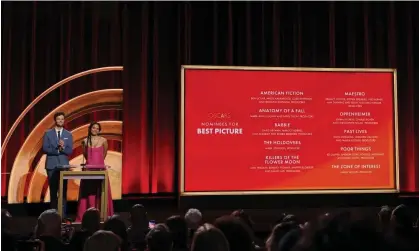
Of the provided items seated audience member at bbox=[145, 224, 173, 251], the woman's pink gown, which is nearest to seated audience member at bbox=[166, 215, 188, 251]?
seated audience member at bbox=[145, 224, 173, 251]

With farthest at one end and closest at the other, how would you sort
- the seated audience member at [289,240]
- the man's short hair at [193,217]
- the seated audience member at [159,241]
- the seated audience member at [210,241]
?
the man's short hair at [193,217] < the seated audience member at [159,241] < the seated audience member at [289,240] < the seated audience member at [210,241]

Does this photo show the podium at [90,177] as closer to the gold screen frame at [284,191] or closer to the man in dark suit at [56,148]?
the man in dark suit at [56,148]

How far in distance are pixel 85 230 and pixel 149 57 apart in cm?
382

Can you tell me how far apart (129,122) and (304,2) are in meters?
2.74

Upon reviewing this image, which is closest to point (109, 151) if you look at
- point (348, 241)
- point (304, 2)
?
point (304, 2)

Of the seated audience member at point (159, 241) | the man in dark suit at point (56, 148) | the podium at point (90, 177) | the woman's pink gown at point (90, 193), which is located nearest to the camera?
the seated audience member at point (159, 241)

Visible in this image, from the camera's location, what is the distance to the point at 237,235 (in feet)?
6.24

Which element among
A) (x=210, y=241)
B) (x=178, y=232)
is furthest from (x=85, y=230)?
(x=210, y=241)

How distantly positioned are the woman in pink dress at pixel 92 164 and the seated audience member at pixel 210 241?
3.37 meters

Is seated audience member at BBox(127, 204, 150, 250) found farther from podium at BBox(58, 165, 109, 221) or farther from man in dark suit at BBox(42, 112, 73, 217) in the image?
man in dark suit at BBox(42, 112, 73, 217)

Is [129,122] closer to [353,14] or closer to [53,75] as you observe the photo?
[53,75]

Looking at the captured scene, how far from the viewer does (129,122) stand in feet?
19.5

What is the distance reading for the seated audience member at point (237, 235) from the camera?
1878 millimetres

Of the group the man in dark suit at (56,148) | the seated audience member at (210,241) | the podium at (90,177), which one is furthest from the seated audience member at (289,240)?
the man in dark suit at (56,148)
